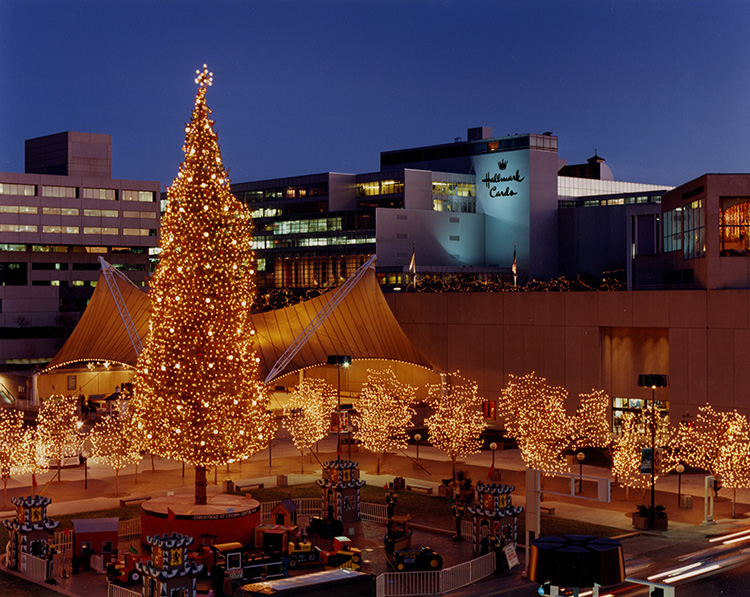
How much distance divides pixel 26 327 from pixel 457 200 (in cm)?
6367

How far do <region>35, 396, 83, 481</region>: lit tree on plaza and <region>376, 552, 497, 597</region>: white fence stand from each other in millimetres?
22343

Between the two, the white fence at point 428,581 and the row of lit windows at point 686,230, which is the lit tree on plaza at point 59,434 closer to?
the white fence at point 428,581

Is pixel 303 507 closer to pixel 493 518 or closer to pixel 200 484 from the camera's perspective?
pixel 200 484

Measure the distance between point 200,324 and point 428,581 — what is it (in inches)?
434

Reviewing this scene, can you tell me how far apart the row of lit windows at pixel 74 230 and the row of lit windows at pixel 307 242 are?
26.0 metres

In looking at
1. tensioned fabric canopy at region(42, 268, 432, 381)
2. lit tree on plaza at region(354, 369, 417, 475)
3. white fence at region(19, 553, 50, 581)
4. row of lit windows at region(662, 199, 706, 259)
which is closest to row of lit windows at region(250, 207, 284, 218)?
tensioned fabric canopy at region(42, 268, 432, 381)

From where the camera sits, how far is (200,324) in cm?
3341

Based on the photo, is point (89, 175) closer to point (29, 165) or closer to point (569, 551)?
point (29, 165)

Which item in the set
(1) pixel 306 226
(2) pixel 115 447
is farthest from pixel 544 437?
(1) pixel 306 226

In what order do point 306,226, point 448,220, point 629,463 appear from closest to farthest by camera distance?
point 629,463 < point 448,220 < point 306,226

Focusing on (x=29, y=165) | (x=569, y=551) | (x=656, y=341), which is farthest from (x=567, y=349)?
(x=29, y=165)

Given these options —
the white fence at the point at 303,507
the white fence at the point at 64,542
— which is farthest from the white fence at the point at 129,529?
the white fence at the point at 303,507

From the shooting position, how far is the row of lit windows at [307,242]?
141000mm

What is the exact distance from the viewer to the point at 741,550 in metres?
33.9
